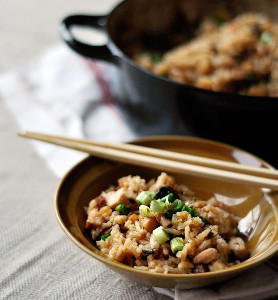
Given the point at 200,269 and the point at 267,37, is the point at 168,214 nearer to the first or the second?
the point at 200,269

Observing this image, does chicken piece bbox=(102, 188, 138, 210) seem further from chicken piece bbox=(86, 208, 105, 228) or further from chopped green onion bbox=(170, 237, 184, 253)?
chopped green onion bbox=(170, 237, 184, 253)

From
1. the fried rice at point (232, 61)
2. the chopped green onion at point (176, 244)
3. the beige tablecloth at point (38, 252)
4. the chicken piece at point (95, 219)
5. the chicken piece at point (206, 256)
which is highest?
the fried rice at point (232, 61)

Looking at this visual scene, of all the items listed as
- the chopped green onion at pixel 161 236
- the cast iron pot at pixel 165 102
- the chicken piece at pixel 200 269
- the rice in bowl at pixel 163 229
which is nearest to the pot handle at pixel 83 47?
the cast iron pot at pixel 165 102

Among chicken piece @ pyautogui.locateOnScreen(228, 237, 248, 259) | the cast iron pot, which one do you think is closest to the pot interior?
the cast iron pot

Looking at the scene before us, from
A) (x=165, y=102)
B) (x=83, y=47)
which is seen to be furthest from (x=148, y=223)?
(x=83, y=47)

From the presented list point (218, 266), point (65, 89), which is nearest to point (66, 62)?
point (65, 89)

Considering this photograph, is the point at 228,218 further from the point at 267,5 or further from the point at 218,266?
the point at 267,5

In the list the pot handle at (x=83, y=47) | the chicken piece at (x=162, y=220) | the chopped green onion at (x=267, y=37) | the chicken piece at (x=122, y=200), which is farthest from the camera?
the chopped green onion at (x=267, y=37)

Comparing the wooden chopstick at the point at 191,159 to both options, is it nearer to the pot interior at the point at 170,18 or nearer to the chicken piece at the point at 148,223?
the chicken piece at the point at 148,223
